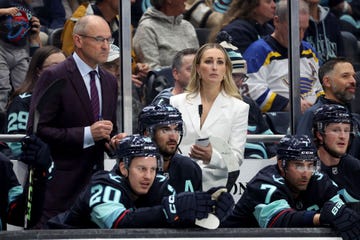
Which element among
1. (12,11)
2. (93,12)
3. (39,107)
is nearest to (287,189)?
(39,107)

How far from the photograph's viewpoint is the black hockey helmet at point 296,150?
292 inches

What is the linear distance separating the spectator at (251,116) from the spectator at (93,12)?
2.38ft

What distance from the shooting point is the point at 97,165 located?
7.68m

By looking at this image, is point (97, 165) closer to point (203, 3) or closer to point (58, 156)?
point (58, 156)

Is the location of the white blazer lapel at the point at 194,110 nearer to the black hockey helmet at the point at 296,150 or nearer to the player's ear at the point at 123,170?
the black hockey helmet at the point at 296,150

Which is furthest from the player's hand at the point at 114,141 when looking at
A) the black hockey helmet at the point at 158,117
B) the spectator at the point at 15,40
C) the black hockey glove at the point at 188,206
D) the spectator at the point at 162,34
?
the spectator at the point at 162,34

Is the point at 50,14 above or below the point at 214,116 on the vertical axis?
above

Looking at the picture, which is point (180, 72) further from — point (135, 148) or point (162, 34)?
point (135, 148)

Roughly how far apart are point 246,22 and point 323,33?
80 cm

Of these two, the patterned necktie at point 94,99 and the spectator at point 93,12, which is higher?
the spectator at point 93,12

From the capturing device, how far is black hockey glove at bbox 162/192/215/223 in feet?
22.0

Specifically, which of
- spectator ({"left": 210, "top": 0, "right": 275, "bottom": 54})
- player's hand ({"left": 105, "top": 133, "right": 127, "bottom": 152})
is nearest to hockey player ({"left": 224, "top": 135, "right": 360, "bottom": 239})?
player's hand ({"left": 105, "top": 133, "right": 127, "bottom": 152})

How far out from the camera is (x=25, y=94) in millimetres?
8055

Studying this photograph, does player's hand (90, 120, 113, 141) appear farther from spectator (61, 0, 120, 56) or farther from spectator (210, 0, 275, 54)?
spectator (210, 0, 275, 54)
